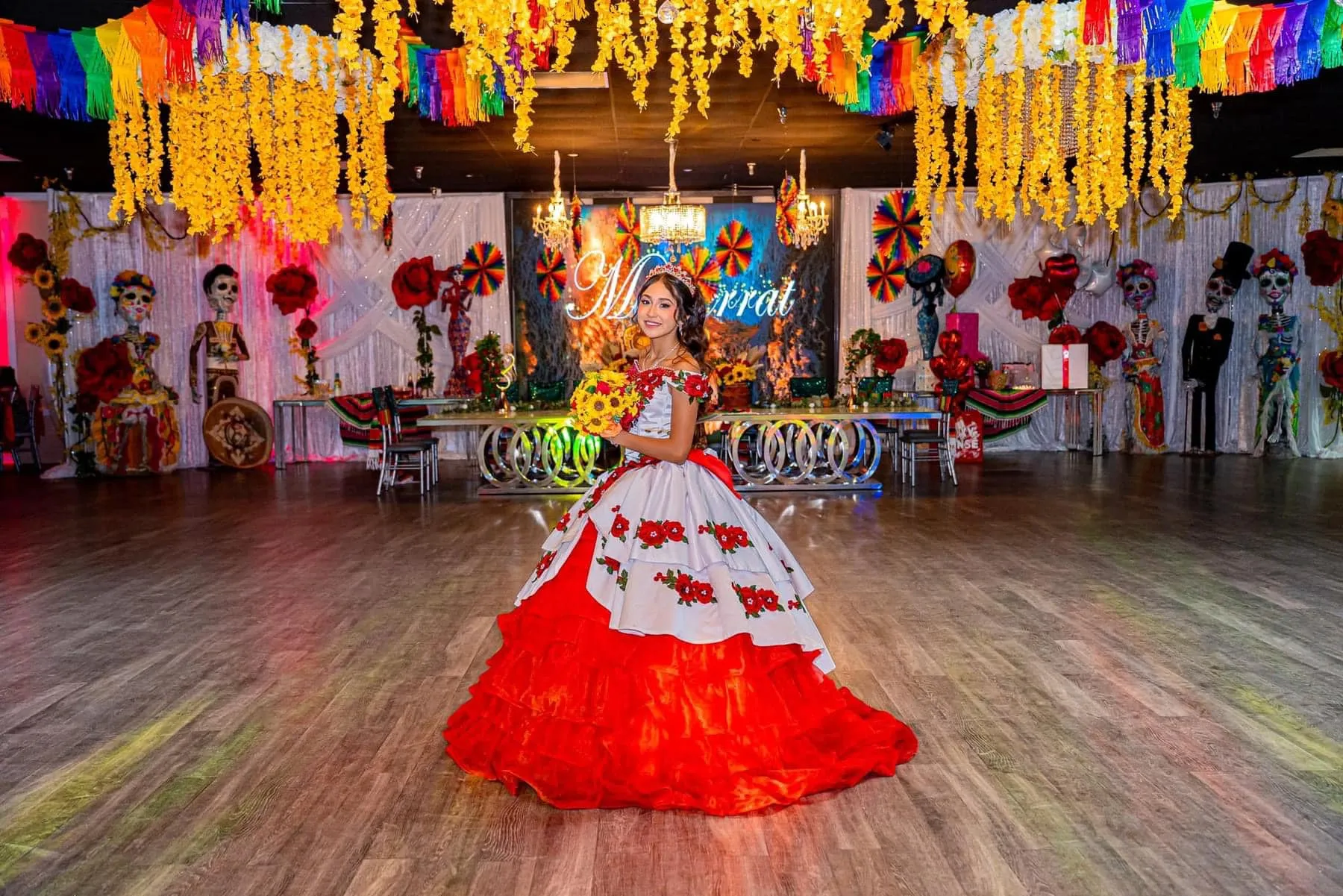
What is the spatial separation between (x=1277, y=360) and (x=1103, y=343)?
5.60 ft

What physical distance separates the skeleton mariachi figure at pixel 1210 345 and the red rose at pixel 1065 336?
1.20 meters

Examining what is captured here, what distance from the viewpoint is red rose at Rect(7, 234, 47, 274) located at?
11453 millimetres

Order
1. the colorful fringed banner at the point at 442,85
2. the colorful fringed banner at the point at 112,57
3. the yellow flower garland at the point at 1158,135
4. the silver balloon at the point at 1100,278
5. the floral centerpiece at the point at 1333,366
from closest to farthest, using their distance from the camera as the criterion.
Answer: the colorful fringed banner at the point at 112,57
the colorful fringed banner at the point at 442,85
the yellow flower garland at the point at 1158,135
the floral centerpiece at the point at 1333,366
the silver balloon at the point at 1100,278

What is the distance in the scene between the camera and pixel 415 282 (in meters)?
12.1

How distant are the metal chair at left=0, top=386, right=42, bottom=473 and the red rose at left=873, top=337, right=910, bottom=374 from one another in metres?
9.02

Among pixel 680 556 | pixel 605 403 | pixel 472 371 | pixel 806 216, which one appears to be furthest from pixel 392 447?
pixel 680 556

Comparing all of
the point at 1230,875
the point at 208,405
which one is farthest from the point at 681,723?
the point at 208,405

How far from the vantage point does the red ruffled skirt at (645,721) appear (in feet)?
9.66

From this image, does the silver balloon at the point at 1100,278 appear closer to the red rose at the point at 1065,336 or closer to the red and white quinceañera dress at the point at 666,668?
the red rose at the point at 1065,336

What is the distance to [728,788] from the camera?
9.56 ft

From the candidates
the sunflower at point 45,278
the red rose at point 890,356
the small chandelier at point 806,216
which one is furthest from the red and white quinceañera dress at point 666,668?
the sunflower at point 45,278

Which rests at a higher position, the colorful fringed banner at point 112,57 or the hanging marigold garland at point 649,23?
the colorful fringed banner at point 112,57

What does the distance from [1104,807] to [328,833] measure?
201cm

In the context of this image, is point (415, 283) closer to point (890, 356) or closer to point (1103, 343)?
point (890, 356)
